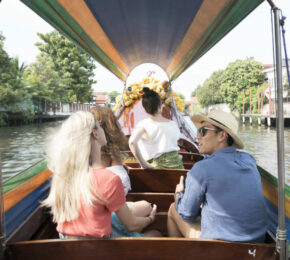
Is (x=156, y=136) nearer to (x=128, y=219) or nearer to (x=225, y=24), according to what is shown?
(x=225, y=24)

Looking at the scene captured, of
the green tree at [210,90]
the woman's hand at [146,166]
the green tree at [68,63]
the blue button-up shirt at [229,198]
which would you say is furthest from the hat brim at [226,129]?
Answer: the green tree at [210,90]

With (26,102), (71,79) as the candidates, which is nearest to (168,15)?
(26,102)

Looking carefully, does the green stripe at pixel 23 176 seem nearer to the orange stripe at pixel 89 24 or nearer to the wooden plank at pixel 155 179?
the wooden plank at pixel 155 179

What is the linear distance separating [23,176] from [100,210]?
81cm

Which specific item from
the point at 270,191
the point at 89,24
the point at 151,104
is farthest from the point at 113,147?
the point at 89,24

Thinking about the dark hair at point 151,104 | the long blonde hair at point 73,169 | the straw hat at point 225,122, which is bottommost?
the long blonde hair at point 73,169

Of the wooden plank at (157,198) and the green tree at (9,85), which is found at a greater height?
the green tree at (9,85)

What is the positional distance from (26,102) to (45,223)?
28194mm

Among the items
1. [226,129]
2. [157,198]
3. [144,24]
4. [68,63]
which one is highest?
[68,63]

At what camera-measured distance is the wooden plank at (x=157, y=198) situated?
7.92 ft

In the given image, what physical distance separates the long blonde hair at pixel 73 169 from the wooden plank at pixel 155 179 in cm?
133

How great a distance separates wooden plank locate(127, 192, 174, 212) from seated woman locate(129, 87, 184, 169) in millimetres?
327

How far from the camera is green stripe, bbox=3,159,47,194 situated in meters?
1.69

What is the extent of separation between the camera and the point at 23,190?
71.1 inches
